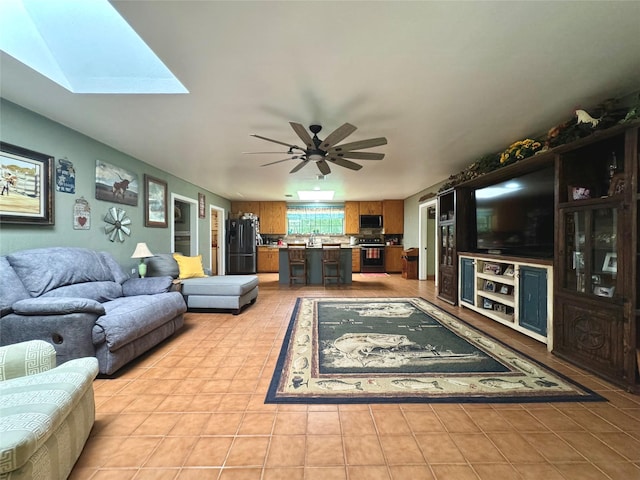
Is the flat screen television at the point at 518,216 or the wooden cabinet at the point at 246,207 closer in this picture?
the flat screen television at the point at 518,216

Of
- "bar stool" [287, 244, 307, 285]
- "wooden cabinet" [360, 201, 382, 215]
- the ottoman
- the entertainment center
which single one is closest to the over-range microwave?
"wooden cabinet" [360, 201, 382, 215]

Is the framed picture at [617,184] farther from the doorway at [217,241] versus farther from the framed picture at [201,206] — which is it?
the doorway at [217,241]

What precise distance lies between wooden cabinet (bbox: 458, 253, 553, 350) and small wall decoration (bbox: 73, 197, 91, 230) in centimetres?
498

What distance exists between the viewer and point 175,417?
5.40ft

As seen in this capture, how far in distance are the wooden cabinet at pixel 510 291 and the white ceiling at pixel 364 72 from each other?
1.56 metres

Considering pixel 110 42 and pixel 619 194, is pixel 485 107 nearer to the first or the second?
pixel 619 194

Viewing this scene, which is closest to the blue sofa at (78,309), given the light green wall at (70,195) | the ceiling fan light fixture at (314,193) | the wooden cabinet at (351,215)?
the light green wall at (70,195)

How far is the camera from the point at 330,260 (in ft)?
20.8

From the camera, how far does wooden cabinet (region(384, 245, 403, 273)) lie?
27.8 ft

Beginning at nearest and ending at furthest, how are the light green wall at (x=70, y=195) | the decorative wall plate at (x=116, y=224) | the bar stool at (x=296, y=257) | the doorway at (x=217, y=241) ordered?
the light green wall at (x=70, y=195)
the decorative wall plate at (x=116, y=224)
the bar stool at (x=296, y=257)
the doorway at (x=217, y=241)

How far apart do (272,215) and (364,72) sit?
23.5ft

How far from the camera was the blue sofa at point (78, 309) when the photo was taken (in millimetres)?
1953

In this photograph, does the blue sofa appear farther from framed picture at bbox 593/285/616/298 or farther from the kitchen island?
framed picture at bbox 593/285/616/298

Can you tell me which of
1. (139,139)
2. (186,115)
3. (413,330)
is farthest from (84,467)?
(139,139)
